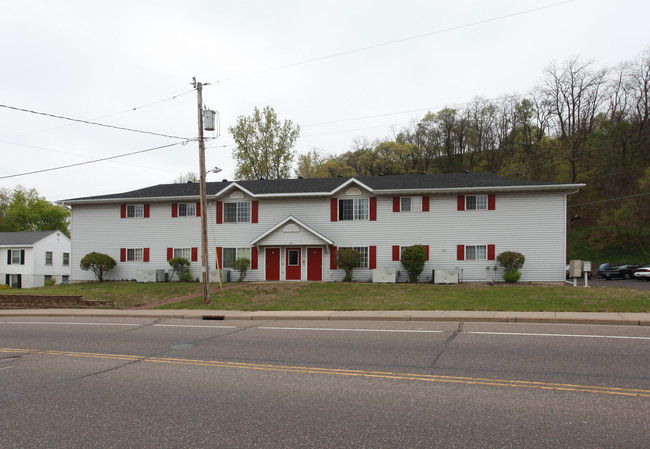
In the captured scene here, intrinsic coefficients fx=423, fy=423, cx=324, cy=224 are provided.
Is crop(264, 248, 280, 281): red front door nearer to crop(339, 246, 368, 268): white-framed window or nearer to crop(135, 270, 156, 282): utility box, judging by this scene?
crop(339, 246, 368, 268): white-framed window

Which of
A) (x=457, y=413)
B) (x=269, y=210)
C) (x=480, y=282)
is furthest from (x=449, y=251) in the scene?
(x=457, y=413)

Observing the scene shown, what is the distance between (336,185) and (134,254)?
14.8 m

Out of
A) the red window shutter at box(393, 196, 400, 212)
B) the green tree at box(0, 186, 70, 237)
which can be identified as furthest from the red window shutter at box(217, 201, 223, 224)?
the green tree at box(0, 186, 70, 237)

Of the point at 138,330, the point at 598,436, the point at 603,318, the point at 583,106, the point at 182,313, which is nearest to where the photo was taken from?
the point at 598,436

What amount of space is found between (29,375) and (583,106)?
5747cm

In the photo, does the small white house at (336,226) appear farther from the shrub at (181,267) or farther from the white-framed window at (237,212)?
the shrub at (181,267)

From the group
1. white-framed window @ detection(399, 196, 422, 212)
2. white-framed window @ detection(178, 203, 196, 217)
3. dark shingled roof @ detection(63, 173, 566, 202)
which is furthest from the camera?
white-framed window @ detection(178, 203, 196, 217)

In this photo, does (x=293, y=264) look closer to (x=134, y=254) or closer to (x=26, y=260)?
(x=134, y=254)

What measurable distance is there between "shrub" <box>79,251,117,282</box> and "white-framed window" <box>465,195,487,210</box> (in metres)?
23.7

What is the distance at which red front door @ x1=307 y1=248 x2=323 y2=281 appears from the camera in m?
26.9

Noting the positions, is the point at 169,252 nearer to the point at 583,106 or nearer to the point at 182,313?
the point at 182,313

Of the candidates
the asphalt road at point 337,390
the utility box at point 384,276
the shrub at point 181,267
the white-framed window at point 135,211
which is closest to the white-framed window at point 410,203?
the utility box at point 384,276

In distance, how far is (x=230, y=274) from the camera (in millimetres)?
27891

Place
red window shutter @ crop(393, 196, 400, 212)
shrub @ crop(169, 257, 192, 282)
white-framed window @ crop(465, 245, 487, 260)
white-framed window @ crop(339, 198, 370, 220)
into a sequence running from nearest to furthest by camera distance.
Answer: white-framed window @ crop(465, 245, 487, 260), red window shutter @ crop(393, 196, 400, 212), white-framed window @ crop(339, 198, 370, 220), shrub @ crop(169, 257, 192, 282)
